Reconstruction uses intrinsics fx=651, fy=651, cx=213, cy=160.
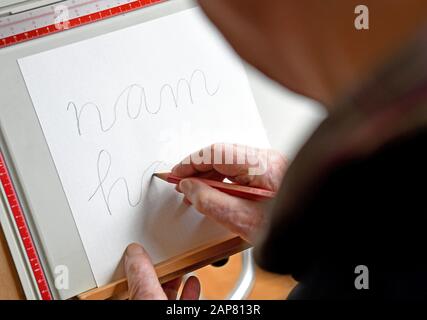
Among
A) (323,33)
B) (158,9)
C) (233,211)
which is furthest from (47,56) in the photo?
(323,33)

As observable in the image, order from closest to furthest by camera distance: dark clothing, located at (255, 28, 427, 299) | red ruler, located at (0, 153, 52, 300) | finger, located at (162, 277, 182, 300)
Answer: dark clothing, located at (255, 28, 427, 299) → red ruler, located at (0, 153, 52, 300) → finger, located at (162, 277, 182, 300)

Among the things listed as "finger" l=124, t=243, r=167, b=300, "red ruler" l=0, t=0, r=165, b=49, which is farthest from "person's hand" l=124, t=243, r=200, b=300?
"red ruler" l=0, t=0, r=165, b=49

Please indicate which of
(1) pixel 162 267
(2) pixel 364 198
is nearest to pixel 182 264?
(1) pixel 162 267

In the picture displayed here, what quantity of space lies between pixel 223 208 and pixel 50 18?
0.27 meters

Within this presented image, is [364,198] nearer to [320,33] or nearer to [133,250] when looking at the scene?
[320,33]

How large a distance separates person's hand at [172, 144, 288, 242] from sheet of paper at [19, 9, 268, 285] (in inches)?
0.8

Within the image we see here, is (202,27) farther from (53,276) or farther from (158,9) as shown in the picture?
(53,276)

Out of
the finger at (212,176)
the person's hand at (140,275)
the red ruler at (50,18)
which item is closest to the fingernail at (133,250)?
the person's hand at (140,275)

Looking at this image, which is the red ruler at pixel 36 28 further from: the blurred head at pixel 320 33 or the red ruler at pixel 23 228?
the blurred head at pixel 320 33

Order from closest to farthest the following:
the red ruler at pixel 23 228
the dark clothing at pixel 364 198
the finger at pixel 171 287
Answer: the dark clothing at pixel 364 198
the red ruler at pixel 23 228
the finger at pixel 171 287

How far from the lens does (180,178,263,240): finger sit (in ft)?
2.23

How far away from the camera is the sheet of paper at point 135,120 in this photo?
0.66 m

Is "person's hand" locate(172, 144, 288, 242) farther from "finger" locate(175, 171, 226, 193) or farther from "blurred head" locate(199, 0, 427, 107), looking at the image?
"blurred head" locate(199, 0, 427, 107)

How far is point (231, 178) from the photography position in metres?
0.72
